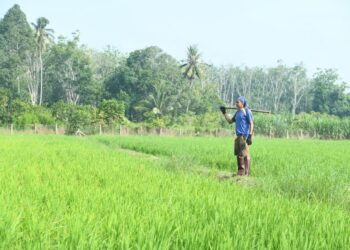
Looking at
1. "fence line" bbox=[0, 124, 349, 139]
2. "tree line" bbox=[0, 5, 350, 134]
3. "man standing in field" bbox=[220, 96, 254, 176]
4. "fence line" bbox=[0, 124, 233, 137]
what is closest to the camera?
"man standing in field" bbox=[220, 96, 254, 176]

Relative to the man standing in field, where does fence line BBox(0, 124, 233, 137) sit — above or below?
below

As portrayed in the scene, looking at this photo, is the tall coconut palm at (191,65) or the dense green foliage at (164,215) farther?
the tall coconut palm at (191,65)

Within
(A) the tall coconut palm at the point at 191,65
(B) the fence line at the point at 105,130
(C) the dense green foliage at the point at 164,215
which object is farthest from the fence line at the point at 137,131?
(C) the dense green foliage at the point at 164,215

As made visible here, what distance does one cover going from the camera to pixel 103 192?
14.6 ft

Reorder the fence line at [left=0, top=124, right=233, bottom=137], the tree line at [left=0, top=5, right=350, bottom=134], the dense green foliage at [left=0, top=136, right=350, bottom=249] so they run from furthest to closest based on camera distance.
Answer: the tree line at [left=0, top=5, right=350, bottom=134] < the fence line at [left=0, top=124, right=233, bottom=137] < the dense green foliage at [left=0, top=136, right=350, bottom=249]

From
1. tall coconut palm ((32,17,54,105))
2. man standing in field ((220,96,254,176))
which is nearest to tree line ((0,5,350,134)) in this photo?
tall coconut palm ((32,17,54,105))

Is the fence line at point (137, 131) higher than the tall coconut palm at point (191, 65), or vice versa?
the tall coconut palm at point (191, 65)

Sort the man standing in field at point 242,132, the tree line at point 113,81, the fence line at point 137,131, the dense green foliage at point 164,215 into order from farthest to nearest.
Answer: the tree line at point 113,81 → the fence line at point 137,131 → the man standing in field at point 242,132 → the dense green foliage at point 164,215

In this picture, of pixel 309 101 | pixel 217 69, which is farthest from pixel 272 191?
pixel 217 69

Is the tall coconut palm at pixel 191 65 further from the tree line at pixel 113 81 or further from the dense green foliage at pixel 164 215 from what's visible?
the dense green foliage at pixel 164 215

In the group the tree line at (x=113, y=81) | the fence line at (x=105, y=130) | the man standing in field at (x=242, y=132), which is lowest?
the fence line at (x=105, y=130)

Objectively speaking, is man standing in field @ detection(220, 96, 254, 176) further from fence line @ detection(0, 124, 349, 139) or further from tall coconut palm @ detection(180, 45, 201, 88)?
tall coconut palm @ detection(180, 45, 201, 88)

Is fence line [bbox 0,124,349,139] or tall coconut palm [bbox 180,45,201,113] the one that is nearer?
fence line [bbox 0,124,349,139]

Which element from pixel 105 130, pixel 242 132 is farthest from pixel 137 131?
pixel 242 132
